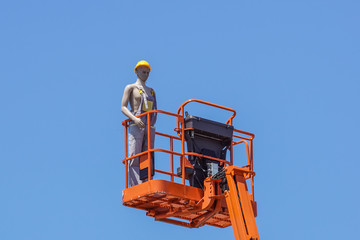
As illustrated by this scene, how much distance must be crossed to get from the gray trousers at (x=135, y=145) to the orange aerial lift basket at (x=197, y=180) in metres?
0.15

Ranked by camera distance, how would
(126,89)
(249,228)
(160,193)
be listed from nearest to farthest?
(249,228) → (160,193) → (126,89)

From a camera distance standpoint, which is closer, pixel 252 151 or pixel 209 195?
pixel 209 195

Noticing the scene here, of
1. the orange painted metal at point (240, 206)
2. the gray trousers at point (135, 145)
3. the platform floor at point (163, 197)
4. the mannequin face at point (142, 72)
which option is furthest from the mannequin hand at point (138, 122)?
the orange painted metal at point (240, 206)

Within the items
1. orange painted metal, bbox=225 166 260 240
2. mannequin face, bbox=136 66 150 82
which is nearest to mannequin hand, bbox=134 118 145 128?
mannequin face, bbox=136 66 150 82

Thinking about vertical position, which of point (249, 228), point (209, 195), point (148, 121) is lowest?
point (249, 228)

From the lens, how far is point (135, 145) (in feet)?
89.2

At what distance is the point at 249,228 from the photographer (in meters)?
23.9

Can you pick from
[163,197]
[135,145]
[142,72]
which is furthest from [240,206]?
[142,72]

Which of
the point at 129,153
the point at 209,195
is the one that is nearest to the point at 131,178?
the point at 129,153

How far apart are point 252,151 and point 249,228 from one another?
15.0ft

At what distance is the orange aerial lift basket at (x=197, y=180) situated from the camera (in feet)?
83.1

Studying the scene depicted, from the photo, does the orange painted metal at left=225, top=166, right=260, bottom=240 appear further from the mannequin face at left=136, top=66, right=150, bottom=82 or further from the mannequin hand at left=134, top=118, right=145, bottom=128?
the mannequin face at left=136, top=66, right=150, bottom=82

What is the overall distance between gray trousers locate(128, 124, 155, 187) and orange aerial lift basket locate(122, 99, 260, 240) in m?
0.15

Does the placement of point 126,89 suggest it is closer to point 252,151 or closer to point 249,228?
point 252,151
